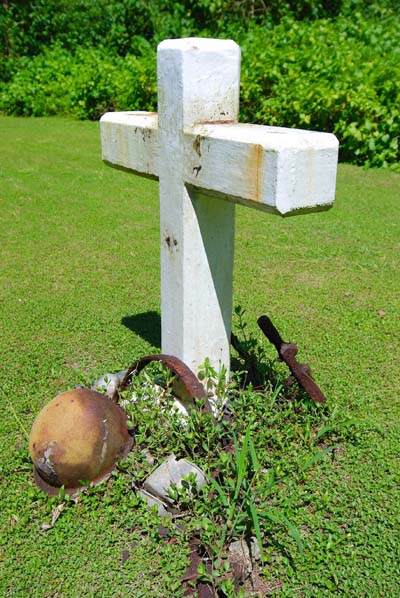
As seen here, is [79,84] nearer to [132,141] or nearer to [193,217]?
[132,141]

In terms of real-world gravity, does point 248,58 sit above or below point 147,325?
above

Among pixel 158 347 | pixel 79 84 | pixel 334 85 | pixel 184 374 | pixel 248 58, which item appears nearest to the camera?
pixel 184 374

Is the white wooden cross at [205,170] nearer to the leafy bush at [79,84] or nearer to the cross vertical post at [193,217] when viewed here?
the cross vertical post at [193,217]

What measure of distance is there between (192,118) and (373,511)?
1633 millimetres

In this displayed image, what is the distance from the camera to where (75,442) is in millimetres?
2402

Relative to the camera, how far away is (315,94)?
834cm

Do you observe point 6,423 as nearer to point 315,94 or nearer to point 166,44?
point 166,44

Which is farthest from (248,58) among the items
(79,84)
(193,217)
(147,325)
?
(193,217)

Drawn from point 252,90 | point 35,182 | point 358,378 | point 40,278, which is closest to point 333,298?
point 358,378

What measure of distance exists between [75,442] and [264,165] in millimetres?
1245

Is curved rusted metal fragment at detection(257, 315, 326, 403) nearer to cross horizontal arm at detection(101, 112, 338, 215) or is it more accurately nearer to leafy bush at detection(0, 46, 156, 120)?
cross horizontal arm at detection(101, 112, 338, 215)

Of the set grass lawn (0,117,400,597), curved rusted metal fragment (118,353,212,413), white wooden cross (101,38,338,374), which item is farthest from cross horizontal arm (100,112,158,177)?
grass lawn (0,117,400,597)

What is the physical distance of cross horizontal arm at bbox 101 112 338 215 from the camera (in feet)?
6.37

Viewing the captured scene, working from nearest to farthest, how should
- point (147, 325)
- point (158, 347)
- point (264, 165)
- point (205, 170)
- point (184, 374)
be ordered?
point (264, 165) < point (205, 170) < point (184, 374) < point (158, 347) < point (147, 325)
